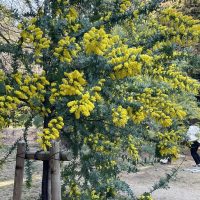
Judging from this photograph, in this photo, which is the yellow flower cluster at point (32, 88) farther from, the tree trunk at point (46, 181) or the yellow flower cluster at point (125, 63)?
the tree trunk at point (46, 181)

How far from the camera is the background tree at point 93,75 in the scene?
224cm

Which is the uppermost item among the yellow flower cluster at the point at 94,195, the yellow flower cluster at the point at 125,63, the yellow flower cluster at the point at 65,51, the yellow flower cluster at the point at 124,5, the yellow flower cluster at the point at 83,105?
the yellow flower cluster at the point at 124,5

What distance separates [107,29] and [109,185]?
1.61 meters

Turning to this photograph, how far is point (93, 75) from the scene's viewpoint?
2445mm

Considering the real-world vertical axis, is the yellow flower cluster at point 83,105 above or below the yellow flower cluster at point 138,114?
below

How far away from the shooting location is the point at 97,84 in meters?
2.41

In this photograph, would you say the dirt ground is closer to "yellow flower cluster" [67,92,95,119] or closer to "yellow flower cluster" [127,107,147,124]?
"yellow flower cluster" [127,107,147,124]

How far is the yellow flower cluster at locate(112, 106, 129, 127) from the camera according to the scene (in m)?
2.49

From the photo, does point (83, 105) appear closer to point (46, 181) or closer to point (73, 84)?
point (73, 84)

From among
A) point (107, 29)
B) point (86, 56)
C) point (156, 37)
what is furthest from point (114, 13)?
point (86, 56)

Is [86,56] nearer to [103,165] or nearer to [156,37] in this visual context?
[156,37]

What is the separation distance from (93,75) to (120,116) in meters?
0.33

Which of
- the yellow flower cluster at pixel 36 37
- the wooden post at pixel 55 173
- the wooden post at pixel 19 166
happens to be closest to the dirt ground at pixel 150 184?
the wooden post at pixel 19 166

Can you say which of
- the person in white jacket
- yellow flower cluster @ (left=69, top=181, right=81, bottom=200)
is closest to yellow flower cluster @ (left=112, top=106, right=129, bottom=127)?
yellow flower cluster @ (left=69, top=181, right=81, bottom=200)
